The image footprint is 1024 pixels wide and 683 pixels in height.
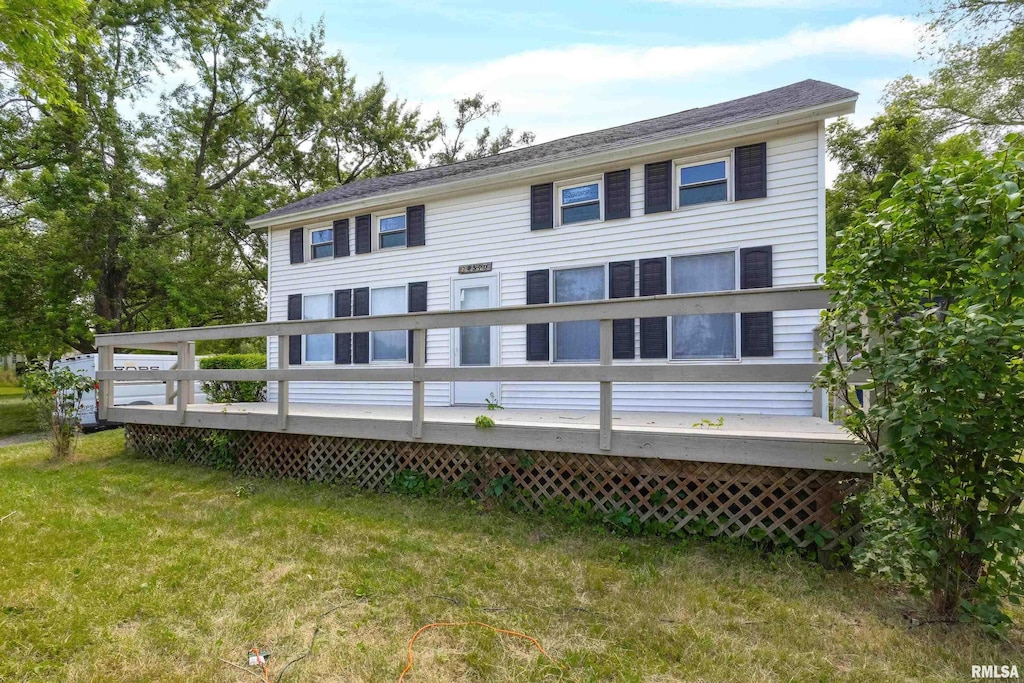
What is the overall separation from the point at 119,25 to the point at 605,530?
18970 mm

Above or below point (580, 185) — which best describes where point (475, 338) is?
below

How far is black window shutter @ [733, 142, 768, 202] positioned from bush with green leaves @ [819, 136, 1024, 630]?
14.7ft

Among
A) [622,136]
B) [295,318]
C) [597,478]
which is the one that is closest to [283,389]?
[597,478]

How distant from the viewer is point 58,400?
701 centimetres

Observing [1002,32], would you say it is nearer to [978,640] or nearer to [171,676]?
[978,640]

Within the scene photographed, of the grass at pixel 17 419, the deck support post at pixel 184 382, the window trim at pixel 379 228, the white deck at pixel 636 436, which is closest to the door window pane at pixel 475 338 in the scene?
the window trim at pixel 379 228

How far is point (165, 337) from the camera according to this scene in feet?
22.2

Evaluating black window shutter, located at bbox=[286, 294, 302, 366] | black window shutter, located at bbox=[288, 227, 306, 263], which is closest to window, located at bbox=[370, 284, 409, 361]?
black window shutter, located at bbox=[286, 294, 302, 366]

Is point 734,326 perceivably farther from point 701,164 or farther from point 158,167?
point 158,167

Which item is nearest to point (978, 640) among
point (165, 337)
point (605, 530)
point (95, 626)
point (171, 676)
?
point (605, 530)

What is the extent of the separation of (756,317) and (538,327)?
3.15 m

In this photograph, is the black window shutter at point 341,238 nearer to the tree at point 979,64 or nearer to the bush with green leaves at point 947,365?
the bush with green leaves at point 947,365

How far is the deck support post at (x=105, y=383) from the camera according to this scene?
24.3ft

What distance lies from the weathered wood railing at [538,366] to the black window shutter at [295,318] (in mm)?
3706
